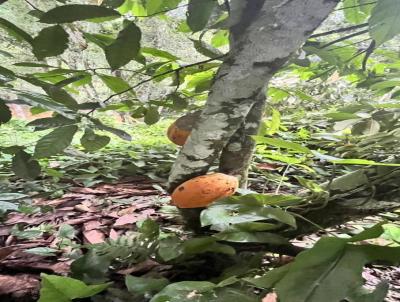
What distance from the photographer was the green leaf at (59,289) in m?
0.41

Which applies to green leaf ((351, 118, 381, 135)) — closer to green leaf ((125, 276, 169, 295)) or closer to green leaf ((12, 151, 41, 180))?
green leaf ((125, 276, 169, 295))

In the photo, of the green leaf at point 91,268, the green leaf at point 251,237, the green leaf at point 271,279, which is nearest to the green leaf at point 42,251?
the green leaf at point 91,268

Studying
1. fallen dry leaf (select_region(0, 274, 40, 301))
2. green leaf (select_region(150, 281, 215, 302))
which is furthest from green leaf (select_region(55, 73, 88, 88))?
green leaf (select_region(150, 281, 215, 302))

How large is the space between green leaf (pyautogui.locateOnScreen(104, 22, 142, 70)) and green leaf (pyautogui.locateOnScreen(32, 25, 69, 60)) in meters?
0.08

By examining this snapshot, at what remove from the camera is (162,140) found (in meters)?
2.03

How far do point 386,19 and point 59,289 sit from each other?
1.74ft

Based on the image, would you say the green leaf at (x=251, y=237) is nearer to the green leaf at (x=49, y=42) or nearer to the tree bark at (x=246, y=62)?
the tree bark at (x=246, y=62)

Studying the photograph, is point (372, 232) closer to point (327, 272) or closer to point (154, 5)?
point (327, 272)

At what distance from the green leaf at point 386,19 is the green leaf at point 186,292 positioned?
0.41 metres

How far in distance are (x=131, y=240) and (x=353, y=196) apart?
36 centimetres

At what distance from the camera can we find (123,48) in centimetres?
65

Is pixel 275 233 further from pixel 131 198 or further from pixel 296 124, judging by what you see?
pixel 296 124

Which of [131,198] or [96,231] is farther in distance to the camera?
[131,198]

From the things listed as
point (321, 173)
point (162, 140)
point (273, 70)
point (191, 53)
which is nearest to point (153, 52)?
point (273, 70)
